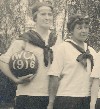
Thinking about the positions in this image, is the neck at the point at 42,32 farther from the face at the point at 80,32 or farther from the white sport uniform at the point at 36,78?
the face at the point at 80,32

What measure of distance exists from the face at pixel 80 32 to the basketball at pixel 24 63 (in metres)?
0.60

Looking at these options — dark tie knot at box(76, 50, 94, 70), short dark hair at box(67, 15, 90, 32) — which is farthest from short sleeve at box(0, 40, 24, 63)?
dark tie knot at box(76, 50, 94, 70)

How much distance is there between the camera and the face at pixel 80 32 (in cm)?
505

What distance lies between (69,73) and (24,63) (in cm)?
62

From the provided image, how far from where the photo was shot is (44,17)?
5320mm

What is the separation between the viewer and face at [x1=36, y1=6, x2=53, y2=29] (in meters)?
5.32

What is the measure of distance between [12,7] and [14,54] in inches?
1111

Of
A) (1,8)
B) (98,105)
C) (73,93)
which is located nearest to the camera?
(73,93)

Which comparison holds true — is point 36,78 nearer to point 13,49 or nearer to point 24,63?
point 24,63

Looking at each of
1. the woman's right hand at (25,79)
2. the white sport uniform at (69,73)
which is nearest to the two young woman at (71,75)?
the white sport uniform at (69,73)

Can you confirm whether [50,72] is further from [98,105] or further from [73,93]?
[98,105]

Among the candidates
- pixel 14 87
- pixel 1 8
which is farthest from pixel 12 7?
pixel 14 87

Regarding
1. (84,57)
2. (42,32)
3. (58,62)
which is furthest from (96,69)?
(42,32)

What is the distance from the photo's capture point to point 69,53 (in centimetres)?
496
